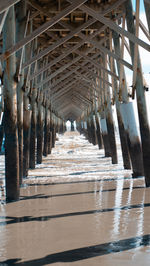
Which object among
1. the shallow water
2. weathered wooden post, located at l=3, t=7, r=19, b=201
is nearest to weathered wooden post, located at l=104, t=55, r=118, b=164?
the shallow water

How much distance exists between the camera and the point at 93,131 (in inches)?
1109

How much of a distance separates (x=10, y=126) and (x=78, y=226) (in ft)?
9.24

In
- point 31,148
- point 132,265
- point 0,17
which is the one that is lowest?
point 132,265

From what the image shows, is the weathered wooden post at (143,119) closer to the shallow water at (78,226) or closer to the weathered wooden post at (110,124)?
the shallow water at (78,226)

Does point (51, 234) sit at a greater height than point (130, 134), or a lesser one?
lesser

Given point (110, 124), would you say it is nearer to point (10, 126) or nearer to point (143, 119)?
point (143, 119)

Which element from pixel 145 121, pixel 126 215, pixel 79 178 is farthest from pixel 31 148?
pixel 126 215

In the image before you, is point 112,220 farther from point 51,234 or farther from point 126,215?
point 51,234

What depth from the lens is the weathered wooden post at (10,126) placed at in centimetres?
678

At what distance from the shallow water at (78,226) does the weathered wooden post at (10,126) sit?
364mm

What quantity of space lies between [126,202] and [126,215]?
102 cm

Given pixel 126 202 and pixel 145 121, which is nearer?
pixel 126 202

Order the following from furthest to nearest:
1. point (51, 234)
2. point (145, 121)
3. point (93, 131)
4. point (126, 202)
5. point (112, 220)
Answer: point (93, 131)
point (145, 121)
point (126, 202)
point (112, 220)
point (51, 234)

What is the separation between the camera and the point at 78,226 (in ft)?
15.5
